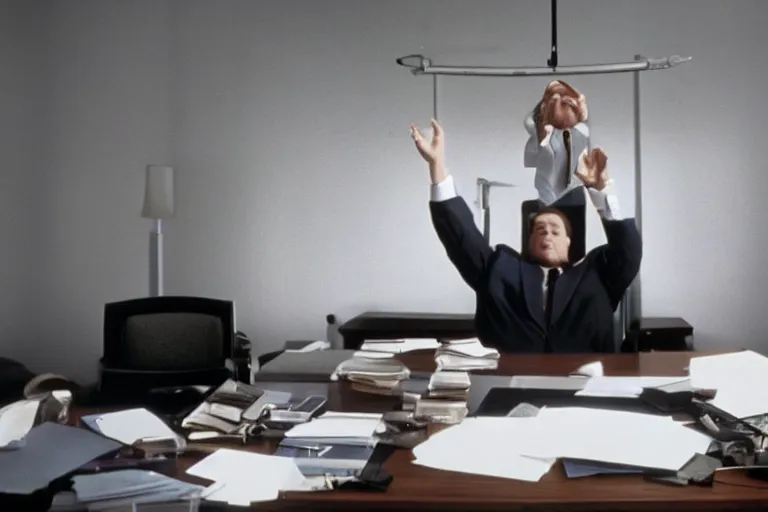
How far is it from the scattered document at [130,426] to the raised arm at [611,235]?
276 centimetres

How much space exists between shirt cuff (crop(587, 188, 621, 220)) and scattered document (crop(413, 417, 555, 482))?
263 cm

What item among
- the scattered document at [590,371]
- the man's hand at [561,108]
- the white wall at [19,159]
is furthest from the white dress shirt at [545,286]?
the white wall at [19,159]

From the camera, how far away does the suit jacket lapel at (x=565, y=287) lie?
13.1 feet

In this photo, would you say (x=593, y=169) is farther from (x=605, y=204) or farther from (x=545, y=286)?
(x=545, y=286)

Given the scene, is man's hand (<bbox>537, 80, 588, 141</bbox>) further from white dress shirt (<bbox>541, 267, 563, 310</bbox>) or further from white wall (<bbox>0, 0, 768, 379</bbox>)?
white dress shirt (<bbox>541, 267, 563, 310</bbox>)

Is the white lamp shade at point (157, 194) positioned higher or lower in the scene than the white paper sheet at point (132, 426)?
higher

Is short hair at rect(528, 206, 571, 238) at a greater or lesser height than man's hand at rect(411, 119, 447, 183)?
lesser

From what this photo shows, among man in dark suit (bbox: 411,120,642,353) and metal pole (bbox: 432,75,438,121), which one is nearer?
man in dark suit (bbox: 411,120,642,353)

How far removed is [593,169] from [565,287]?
759 mm

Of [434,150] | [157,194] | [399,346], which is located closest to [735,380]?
[399,346]

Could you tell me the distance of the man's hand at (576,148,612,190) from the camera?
14.1 ft

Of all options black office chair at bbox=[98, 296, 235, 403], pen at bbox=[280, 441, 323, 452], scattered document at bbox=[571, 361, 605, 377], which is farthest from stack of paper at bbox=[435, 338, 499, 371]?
black office chair at bbox=[98, 296, 235, 403]

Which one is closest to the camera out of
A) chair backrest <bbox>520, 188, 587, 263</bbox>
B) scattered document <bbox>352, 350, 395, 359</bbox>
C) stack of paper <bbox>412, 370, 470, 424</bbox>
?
stack of paper <bbox>412, 370, 470, 424</bbox>

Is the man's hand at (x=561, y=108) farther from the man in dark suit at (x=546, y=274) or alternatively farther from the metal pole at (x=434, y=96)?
the metal pole at (x=434, y=96)
